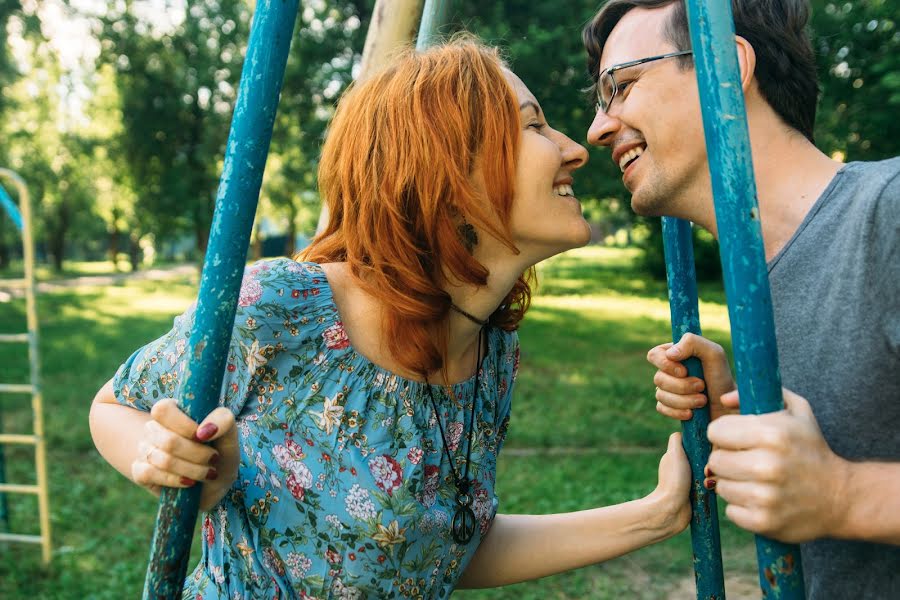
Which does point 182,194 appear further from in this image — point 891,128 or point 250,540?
point 250,540

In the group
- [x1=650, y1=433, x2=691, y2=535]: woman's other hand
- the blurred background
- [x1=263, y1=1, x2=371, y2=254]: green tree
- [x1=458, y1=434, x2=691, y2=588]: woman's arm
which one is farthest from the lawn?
[x1=263, y1=1, x2=371, y2=254]: green tree

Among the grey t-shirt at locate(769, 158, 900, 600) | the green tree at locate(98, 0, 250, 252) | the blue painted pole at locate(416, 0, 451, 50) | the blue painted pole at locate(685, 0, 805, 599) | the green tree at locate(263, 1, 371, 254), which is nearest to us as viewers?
the blue painted pole at locate(685, 0, 805, 599)

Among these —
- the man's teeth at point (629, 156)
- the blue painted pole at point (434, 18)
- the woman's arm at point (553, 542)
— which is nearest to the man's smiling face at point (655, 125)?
the man's teeth at point (629, 156)

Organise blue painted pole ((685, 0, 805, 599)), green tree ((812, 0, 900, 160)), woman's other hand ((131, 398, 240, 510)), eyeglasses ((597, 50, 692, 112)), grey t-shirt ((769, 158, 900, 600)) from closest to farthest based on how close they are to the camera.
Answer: blue painted pole ((685, 0, 805, 599)) → woman's other hand ((131, 398, 240, 510)) → grey t-shirt ((769, 158, 900, 600)) → eyeglasses ((597, 50, 692, 112)) → green tree ((812, 0, 900, 160))

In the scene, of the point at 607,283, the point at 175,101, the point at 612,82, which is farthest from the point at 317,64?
the point at 612,82

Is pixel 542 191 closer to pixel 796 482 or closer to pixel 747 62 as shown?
pixel 747 62

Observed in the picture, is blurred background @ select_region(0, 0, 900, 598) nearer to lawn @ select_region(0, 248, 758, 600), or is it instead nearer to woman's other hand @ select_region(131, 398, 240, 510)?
lawn @ select_region(0, 248, 758, 600)

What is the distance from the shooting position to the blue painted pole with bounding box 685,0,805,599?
1014 mm

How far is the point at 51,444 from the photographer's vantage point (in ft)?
25.5

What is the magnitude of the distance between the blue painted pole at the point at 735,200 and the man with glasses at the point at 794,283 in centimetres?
9

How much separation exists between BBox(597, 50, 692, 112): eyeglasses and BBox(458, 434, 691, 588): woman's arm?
98 centimetres

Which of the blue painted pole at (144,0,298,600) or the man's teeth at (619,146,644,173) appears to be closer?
the blue painted pole at (144,0,298,600)

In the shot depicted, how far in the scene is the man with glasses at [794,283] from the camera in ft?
3.50

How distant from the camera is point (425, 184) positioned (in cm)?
175
